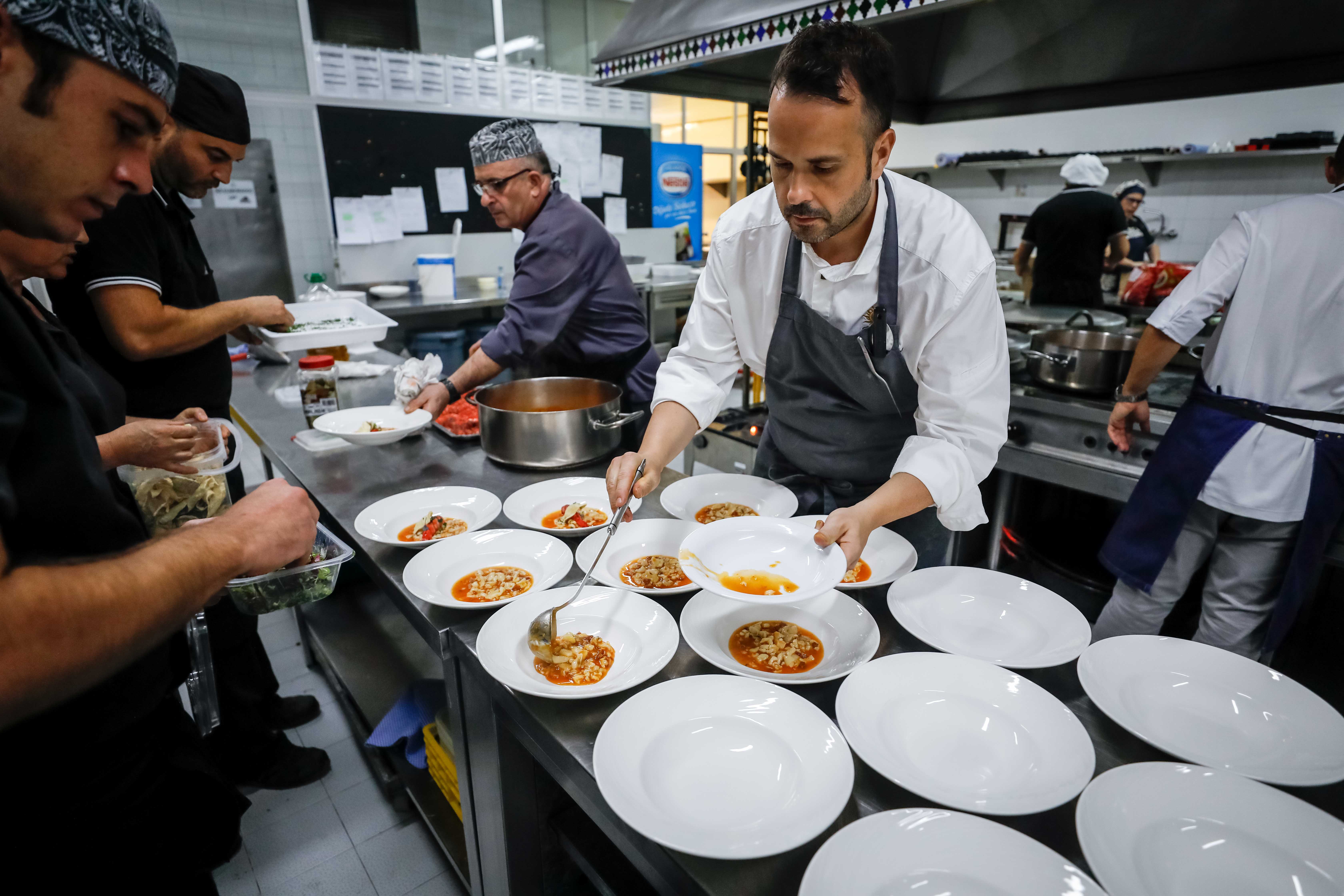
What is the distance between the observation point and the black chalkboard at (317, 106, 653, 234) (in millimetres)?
5117

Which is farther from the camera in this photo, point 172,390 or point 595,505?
point 172,390

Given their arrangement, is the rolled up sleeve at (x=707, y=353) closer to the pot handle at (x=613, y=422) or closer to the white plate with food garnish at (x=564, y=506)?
the pot handle at (x=613, y=422)

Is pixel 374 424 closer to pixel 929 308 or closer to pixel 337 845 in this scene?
pixel 337 845

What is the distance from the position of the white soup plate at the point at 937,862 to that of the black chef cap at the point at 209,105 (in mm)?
2269

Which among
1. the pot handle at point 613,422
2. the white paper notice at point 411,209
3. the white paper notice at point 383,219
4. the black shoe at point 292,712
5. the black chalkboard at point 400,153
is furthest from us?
the white paper notice at point 411,209

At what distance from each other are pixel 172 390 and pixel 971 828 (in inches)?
89.8

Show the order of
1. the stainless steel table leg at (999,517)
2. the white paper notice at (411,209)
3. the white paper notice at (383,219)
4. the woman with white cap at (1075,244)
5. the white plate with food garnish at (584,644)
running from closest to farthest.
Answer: the white plate with food garnish at (584,644) < the stainless steel table leg at (999,517) < the woman with white cap at (1075,244) < the white paper notice at (383,219) < the white paper notice at (411,209)

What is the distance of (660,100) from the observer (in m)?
8.51

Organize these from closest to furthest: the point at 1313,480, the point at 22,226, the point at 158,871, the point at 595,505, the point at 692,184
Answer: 1. the point at 22,226
2. the point at 158,871
3. the point at 595,505
4. the point at 1313,480
5. the point at 692,184

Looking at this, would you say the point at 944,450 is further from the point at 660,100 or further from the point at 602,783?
the point at 660,100

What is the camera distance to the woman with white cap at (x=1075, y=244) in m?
3.90

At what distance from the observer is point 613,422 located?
1.96 m

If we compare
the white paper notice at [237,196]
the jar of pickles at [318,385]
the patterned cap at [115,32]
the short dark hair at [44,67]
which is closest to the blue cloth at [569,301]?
the jar of pickles at [318,385]

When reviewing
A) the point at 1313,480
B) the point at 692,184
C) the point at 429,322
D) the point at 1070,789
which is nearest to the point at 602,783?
the point at 1070,789
